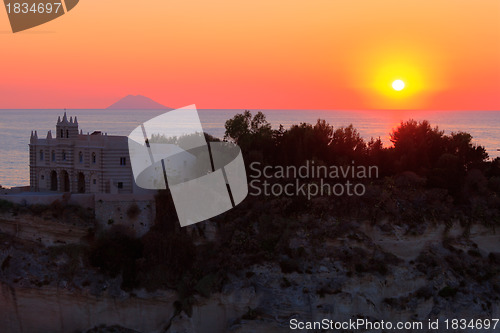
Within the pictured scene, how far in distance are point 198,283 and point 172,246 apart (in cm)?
285

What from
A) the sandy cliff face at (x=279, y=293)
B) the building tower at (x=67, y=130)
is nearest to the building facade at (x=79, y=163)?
the building tower at (x=67, y=130)

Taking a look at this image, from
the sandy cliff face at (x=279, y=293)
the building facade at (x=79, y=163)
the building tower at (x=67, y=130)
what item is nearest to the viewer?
the sandy cliff face at (x=279, y=293)

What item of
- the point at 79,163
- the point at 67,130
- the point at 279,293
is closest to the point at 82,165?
the point at 79,163

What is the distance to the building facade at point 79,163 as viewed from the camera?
154 ft

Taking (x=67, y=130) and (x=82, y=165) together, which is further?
(x=67, y=130)

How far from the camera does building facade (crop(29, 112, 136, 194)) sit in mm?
46844

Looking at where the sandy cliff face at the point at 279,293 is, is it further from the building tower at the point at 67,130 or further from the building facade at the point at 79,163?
the building tower at the point at 67,130

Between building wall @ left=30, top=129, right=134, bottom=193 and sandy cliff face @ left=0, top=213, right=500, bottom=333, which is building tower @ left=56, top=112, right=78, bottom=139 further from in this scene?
sandy cliff face @ left=0, top=213, right=500, bottom=333

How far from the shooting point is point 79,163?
48438 mm

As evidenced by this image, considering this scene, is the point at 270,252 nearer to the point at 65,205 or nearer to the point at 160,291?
the point at 160,291

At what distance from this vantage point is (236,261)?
4341 cm

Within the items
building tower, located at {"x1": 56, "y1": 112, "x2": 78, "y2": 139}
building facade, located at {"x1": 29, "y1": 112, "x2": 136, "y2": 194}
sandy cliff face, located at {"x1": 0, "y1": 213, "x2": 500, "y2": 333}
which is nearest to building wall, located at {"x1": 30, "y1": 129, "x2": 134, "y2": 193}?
building facade, located at {"x1": 29, "y1": 112, "x2": 136, "y2": 194}

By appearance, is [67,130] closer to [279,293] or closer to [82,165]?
[82,165]

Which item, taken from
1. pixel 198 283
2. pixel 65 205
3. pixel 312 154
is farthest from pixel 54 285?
pixel 312 154
